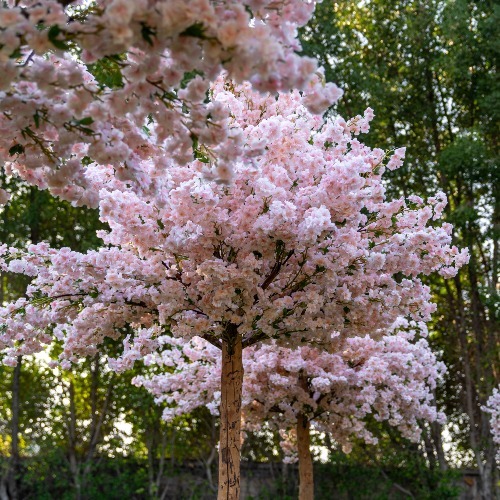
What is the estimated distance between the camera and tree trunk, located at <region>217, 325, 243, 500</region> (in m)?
5.38

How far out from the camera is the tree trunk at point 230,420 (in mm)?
5375

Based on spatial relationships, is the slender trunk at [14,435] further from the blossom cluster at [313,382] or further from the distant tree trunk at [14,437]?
the blossom cluster at [313,382]

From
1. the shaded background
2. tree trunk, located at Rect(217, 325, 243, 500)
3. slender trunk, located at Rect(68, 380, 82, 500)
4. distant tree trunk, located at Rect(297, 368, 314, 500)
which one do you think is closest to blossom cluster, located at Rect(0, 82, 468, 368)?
tree trunk, located at Rect(217, 325, 243, 500)

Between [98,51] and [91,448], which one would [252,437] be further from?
[98,51]

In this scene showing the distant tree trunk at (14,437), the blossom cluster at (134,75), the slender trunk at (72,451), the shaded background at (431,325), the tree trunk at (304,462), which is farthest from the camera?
the slender trunk at (72,451)

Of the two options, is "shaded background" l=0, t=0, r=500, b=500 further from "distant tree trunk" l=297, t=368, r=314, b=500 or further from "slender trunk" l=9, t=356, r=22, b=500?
"distant tree trunk" l=297, t=368, r=314, b=500

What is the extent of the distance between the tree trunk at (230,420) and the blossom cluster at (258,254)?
244mm

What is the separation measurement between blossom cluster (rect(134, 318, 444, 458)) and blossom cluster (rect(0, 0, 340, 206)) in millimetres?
5019

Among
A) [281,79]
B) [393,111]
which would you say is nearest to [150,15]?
[281,79]

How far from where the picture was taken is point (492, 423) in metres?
11.4

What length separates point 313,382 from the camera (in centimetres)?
814

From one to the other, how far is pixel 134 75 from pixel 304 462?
6918mm

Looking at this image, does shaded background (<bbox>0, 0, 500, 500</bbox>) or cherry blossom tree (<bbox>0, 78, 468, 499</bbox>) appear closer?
cherry blossom tree (<bbox>0, 78, 468, 499</bbox>)

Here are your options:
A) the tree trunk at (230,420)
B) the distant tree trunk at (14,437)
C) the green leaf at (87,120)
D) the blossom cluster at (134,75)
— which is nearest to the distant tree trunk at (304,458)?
the tree trunk at (230,420)
